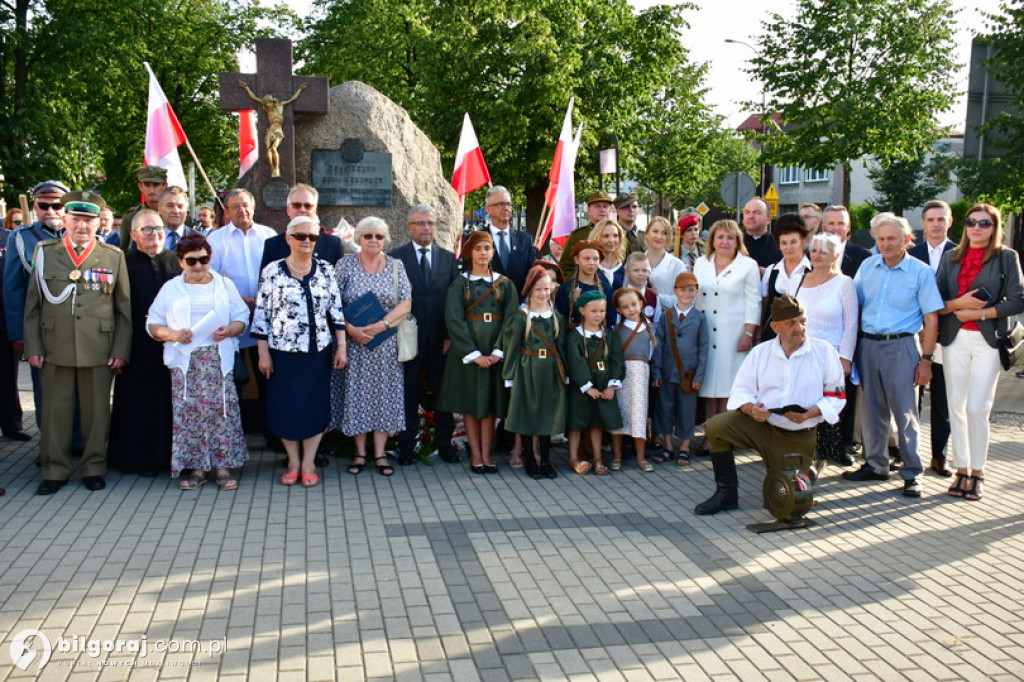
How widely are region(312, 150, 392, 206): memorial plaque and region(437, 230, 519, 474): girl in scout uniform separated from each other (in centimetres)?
249

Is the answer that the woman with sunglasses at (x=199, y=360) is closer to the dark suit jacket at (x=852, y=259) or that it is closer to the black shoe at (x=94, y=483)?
the black shoe at (x=94, y=483)

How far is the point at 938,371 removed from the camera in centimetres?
747

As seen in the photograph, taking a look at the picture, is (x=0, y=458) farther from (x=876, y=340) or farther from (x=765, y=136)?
(x=765, y=136)

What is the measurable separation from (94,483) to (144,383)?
82 cm

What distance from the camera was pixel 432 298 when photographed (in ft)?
24.2

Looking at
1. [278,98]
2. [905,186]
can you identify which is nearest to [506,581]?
[278,98]

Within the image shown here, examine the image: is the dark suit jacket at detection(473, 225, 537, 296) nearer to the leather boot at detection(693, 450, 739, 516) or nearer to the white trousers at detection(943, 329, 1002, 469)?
the leather boot at detection(693, 450, 739, 516)

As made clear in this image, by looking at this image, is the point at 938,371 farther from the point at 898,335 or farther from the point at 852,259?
the point at 852,259

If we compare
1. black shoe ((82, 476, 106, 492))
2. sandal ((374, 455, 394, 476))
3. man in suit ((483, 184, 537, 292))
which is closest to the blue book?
sandal ((374, 455, 394, 476))

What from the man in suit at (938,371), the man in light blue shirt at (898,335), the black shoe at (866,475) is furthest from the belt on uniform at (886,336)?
the black shoe at (866,475)

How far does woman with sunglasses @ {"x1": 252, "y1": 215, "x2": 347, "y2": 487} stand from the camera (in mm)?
6566

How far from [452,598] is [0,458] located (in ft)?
16.2

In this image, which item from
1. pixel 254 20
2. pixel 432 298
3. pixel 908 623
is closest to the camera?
pixel 908 623

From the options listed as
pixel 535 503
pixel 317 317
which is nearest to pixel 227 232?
pixel 317 317
